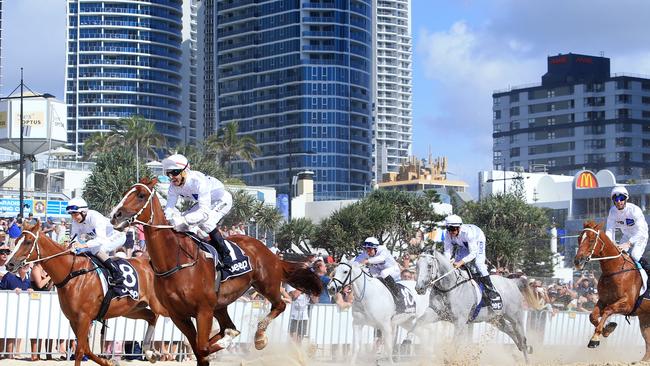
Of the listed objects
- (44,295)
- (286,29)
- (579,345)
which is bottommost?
(579,345)

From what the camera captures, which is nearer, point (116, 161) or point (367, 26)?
point (116, 161)

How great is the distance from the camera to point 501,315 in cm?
2330

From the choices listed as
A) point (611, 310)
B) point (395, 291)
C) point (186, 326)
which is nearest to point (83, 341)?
point (186, 326)

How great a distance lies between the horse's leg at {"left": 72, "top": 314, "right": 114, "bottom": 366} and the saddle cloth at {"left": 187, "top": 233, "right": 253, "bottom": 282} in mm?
3323

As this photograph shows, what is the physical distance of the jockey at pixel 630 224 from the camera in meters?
20.4

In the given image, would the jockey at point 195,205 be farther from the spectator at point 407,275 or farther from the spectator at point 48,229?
the spectator at point 407,275

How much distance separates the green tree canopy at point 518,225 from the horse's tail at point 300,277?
56.5 m

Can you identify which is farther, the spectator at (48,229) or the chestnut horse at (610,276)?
the spectator at (48,229)

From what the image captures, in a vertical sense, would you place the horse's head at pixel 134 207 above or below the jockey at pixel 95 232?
above

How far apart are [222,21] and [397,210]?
12103 cm

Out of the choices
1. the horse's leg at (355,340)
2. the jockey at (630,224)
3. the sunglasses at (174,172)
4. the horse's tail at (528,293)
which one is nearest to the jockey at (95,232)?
the sunglasses at (174,172)

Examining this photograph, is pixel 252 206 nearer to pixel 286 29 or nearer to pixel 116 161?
pixel 116 161

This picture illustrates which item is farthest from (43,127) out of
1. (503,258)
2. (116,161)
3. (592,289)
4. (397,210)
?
(592,289)

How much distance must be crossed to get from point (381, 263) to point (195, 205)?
396 inches
